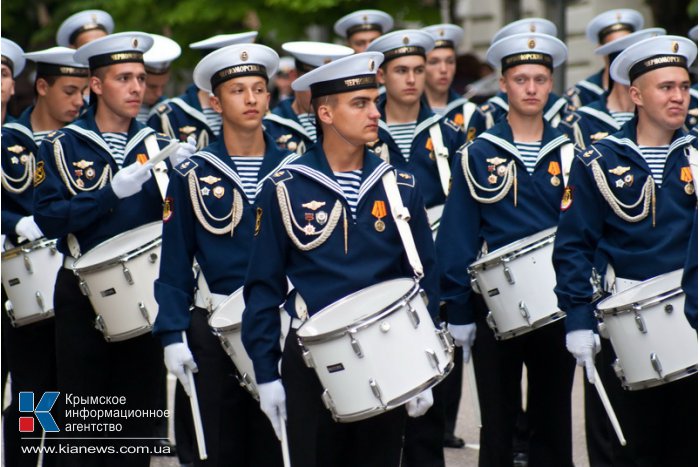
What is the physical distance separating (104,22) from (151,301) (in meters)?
4.52

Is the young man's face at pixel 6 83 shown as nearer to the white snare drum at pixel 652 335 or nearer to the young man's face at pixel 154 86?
the young man's face at pixel 154 86

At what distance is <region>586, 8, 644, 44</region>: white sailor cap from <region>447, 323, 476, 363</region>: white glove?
4195 mm

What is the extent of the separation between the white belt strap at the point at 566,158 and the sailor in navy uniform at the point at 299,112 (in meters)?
1.97

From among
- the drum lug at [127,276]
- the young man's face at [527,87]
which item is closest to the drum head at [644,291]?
the young man's face at [527,87]

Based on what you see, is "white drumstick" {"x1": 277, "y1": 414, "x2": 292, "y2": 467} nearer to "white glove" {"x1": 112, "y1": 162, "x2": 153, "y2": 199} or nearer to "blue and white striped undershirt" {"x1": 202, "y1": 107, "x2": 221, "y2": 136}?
"white glove" {"x1": 112, "y1": 162, "x2": 153, "y2": 199}

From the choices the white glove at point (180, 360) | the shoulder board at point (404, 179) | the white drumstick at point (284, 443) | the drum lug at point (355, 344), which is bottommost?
the white drumstick at point (284, 443)

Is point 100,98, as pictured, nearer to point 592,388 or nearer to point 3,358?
point 3,358

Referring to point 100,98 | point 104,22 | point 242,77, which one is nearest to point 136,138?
point 100,98

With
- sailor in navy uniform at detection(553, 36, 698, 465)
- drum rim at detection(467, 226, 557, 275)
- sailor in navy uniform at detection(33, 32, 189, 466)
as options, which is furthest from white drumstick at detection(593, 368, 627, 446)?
sailor in navy uniform at detection(33, 32, 189, 466)

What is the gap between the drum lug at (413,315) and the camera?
5414mm

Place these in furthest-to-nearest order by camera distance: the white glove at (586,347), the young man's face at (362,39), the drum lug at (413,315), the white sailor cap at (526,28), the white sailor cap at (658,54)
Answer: the young man's face at (362,39)
the white sailor cap at (526,28)
the white sailor cap at (658,54)
the white glove at (586,347)
the drum lug at (413,315)

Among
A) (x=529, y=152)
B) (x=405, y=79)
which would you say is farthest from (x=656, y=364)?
(x=405, y=79)

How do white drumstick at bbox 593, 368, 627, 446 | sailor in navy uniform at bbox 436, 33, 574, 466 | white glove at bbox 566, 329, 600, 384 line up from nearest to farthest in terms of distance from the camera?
white drumstick at bbox 593, 368, 627, 446 → white glove at bbox 566, 329, 600, 384 → sailor in navy uniform at bbox 436, 33, 574, 466

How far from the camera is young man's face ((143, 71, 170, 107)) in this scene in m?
10.7
